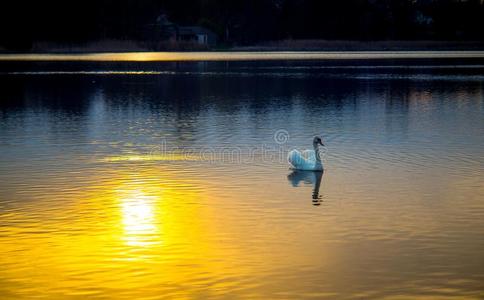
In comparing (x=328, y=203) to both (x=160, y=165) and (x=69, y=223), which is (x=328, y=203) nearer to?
(x=69, y=223)

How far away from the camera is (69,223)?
59.0 ft

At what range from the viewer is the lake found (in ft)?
46.4

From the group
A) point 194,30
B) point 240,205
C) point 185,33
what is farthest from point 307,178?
point 185,33

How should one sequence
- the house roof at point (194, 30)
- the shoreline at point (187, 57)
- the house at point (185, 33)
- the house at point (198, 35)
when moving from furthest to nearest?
the house roof at point (194, 30), the house at point (198, 35), the house at point (185, 33), the shoreline at point (187, 57)

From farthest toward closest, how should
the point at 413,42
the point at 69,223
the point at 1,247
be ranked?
the point at 413,42
the point at 69,223
the point at 1,247

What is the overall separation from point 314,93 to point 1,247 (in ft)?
131

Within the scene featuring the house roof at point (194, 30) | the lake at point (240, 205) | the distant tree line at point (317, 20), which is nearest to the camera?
the lake at point (240, 205)

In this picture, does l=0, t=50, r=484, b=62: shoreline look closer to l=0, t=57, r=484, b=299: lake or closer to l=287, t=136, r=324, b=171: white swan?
l=0, t=57, r=484, b=299: lake

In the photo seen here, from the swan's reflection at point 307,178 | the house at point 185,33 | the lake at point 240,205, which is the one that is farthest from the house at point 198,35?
the swan's reflection at point 307,178

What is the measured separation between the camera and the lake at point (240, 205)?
1414 centimetres

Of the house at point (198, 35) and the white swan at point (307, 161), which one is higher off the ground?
the house at point (198, 35)

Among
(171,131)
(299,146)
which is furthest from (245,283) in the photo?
(171,131)

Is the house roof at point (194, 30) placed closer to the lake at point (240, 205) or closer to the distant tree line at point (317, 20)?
the distant tree line at point (317, 20)

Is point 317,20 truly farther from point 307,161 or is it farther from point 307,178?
point 307,178
